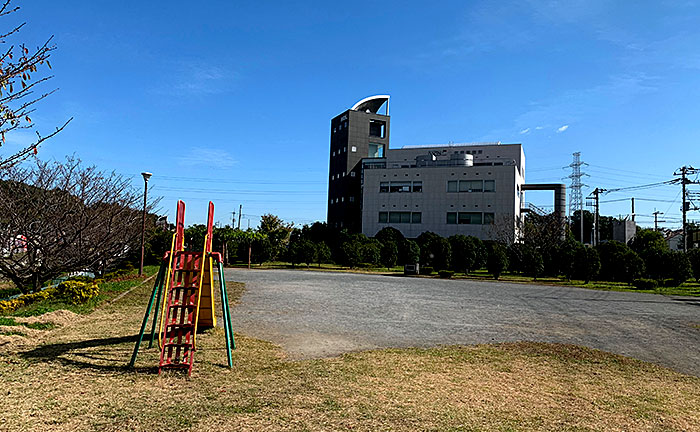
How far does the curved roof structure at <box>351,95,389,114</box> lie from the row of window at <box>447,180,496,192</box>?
21047 mm

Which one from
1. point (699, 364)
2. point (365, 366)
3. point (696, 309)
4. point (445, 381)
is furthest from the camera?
point (696, 309)

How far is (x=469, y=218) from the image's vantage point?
52469 mm

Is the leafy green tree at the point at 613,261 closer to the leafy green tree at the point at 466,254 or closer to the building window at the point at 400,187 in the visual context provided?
the leafy green tree at the point at 466,254

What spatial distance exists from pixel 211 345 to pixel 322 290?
37.1 ft

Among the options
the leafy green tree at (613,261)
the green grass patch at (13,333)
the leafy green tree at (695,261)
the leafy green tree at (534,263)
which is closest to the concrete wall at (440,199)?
the leafy green tree at (534,263)

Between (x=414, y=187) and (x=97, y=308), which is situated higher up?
(x=414, y=187)

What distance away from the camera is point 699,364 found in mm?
8344

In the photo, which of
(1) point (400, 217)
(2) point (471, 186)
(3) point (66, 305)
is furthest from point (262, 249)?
(3) point (66, 305)

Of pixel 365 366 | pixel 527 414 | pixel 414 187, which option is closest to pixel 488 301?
pixel 365 366

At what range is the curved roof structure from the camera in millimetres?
68431

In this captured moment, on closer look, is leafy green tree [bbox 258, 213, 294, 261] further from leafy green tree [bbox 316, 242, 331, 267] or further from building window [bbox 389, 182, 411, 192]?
building window [bbox 389, 182, 411, 192]

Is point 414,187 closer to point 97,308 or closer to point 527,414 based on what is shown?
point 97,308

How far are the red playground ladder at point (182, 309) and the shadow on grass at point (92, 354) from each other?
1.13 feet

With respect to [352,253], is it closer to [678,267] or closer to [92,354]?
[678,267]
